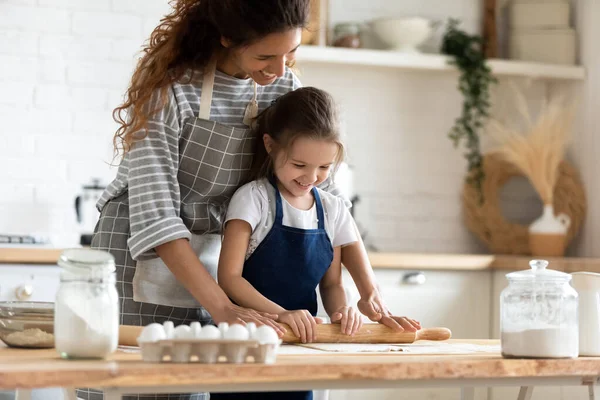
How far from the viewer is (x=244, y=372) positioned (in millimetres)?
1203

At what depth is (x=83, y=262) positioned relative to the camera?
1271 mm

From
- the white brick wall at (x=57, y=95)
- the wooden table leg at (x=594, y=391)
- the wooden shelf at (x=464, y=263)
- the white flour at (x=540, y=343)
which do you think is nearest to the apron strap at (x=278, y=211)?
the white flour at (x=540, y=343)

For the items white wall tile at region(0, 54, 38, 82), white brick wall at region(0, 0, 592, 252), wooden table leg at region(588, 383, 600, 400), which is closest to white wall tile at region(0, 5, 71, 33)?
white brick wall at region(0, 0, 592, 252)

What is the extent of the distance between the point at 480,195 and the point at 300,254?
2414 mm

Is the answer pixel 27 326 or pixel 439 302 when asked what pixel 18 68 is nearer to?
pixel 439 302

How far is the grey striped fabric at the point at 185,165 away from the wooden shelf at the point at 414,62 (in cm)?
186

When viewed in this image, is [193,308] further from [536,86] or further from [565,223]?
[536,86]

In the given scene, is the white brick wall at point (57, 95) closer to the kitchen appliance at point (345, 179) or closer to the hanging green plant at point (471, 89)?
the kitchen appliance at point (345, 179)

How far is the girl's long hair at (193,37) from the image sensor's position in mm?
1692

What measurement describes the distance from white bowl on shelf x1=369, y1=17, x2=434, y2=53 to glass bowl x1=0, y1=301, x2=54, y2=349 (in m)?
2.63

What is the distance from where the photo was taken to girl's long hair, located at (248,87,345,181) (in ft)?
5.85

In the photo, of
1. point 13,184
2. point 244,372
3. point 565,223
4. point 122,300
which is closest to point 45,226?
point 13,184

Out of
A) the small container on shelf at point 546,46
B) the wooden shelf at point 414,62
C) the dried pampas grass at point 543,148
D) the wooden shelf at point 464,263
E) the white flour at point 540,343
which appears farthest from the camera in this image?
the small container on shelf at point 546,46

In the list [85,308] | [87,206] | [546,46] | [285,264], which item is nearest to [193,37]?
[285,264]
